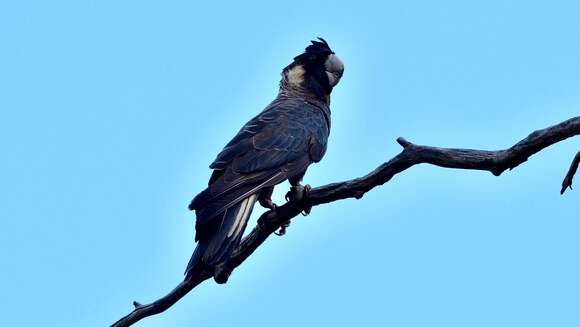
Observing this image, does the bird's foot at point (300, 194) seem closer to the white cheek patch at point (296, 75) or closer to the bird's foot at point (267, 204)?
the bird's foot at point (267, 204)

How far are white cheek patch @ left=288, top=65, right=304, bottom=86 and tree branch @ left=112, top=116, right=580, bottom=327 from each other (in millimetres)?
2862

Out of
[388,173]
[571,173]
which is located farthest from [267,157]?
[571,173]

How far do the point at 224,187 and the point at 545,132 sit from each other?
8.97 feet

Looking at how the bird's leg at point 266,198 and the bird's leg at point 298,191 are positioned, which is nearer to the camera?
the bird's leg at point 298,191

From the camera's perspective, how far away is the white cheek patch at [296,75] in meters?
10.0

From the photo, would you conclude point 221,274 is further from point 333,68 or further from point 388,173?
point 333,68

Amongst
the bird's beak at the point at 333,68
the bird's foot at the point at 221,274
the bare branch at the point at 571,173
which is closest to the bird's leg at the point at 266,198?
the bird's foot at the point at 221,274

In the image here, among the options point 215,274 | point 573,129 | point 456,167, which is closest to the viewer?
point 573,129

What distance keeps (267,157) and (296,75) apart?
85.4 inches

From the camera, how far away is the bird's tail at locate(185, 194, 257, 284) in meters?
7.05

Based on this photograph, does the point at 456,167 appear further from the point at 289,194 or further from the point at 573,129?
the point at 289,194

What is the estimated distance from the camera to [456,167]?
634 centimetres

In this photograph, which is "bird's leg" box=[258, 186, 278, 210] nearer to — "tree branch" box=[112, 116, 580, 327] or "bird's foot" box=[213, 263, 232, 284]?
"tree branch" box=[112, 116, 580, 327]

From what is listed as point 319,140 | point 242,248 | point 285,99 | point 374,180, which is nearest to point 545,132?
point 374,180
